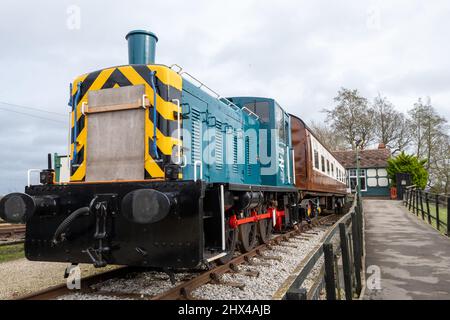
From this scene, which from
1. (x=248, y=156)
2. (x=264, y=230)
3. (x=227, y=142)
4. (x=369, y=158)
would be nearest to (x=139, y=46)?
(x=227, y=142)

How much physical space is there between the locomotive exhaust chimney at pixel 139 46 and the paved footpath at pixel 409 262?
14.4ft

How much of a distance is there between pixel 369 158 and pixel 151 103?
35.5m

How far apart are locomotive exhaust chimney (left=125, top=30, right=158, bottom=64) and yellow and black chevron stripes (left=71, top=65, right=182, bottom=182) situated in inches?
15.0

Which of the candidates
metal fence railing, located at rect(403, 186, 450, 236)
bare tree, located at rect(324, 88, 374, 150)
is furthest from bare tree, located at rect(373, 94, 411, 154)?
metal fence railing, located at rect(403, 186, 450, 236)

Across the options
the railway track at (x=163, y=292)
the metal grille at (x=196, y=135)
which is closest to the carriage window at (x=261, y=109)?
the metal grille at (x=196, y=135)

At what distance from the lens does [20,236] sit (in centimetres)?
1155

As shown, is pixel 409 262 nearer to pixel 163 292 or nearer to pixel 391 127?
pixel 163 292

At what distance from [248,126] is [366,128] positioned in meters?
33.9

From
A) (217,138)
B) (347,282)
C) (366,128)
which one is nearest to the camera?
(347,282)

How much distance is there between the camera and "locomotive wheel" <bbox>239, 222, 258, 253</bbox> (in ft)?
21.0

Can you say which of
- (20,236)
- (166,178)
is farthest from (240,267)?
(20,236)

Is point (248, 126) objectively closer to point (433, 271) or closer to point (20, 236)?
point (433, 271)

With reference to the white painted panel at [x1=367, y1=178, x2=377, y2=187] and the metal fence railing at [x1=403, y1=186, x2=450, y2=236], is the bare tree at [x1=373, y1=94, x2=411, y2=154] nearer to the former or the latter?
the white painted panel at [x1=367, y1=178, x2=377, y2=187]

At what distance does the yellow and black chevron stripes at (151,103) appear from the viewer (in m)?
4.73
